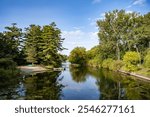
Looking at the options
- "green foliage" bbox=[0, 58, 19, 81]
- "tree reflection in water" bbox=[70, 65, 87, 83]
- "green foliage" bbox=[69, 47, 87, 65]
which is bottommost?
"tree reflection in water" bbox=[70, 65, 87, 83]

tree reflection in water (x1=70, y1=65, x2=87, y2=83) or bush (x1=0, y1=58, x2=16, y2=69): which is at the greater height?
bush (x1=0, y1=58, x2=16, y2=69)

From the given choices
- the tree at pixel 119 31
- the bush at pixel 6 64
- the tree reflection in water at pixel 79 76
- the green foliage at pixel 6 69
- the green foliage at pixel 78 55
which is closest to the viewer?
the green foliage at pixel 6 69

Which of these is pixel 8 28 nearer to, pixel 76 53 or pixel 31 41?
pixel 31 41

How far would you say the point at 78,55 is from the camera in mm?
49875

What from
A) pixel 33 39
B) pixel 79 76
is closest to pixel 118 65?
pixel 79 76

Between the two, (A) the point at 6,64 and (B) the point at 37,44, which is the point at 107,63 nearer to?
(B) the point at 37,44

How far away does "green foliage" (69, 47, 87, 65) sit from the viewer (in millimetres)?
49594

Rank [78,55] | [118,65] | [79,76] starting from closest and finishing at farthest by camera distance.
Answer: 1. [79,76]
2. [118,65]
3. [78,55]

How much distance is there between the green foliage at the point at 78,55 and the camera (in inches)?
1953

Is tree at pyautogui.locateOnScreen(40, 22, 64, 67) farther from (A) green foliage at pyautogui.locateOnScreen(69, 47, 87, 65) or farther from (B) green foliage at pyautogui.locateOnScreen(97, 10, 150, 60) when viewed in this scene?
(A) green foliage at pyautogui.locateOnScreen(69, 47, 87, 65)

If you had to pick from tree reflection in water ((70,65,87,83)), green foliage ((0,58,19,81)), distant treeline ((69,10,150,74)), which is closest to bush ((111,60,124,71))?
distant treeline ((69,10,150,74))

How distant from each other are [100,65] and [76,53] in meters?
12.6

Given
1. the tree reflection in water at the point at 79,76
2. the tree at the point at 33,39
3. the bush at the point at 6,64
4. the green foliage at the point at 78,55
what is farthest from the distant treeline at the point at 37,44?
the green foliage at the point at 78,55

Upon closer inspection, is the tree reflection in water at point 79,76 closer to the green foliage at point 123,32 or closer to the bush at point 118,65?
the bush at point 118,65
